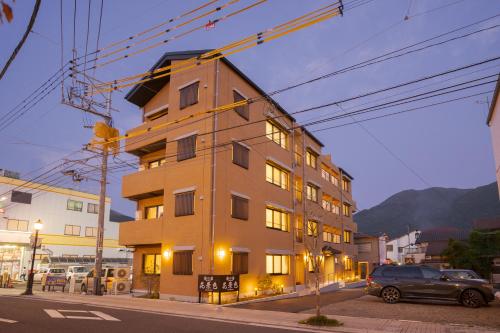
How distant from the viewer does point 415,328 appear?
12102 millimetres

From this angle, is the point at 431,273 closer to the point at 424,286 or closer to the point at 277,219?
the point at 424,286

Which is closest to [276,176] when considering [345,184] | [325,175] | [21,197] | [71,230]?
[325,175]

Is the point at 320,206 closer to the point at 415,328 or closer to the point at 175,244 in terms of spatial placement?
the point at 175,244

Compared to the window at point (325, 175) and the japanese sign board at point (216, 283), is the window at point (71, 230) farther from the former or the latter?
the japanese sign board at point (216, 283)

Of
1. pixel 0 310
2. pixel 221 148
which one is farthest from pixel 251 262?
pixel 0 310

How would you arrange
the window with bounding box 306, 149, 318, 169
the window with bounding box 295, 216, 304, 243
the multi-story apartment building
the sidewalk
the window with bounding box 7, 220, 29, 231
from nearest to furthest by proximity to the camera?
the sidewalk < the multi-story apartment building < the window with bounding box 295, 216, 304, 243 < the window with bounding box 306, 149, 318, 169 < the window with bounding box 7, 220, 29, 231

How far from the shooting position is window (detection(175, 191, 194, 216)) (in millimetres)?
23516

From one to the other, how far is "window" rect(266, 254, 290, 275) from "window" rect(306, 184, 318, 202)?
7830mm

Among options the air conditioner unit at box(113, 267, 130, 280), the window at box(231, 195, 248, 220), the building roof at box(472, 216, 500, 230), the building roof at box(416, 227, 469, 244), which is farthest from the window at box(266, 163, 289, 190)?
the building roof at box(416, 227, 469, 244)

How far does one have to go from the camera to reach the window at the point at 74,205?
2197 inches

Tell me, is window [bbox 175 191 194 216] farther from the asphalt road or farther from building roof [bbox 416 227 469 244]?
building roof [bbox 416 227 469 244]

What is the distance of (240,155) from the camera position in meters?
26.0

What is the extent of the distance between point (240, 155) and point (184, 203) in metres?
4.91

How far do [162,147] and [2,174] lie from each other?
32.3m
